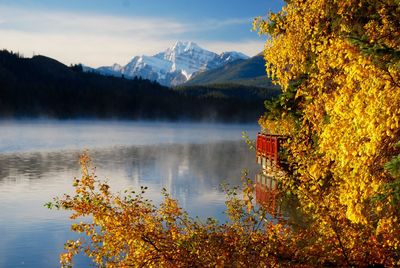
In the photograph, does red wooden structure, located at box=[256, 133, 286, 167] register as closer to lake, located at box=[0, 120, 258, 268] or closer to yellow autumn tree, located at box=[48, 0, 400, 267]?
lake, located at box=[0, 120, 258, 268]

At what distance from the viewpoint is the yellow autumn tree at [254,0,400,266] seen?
9727mm

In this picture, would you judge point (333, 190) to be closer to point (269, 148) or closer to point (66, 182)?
point (269, 148)

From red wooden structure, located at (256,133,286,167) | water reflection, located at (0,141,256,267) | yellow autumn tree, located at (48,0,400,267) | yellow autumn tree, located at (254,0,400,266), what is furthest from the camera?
red wooden structure, located at (256,133,286,167)

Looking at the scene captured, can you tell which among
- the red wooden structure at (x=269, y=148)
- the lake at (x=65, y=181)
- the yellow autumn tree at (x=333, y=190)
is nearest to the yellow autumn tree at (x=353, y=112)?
the yellow autumn tree at (x=333, y=190)

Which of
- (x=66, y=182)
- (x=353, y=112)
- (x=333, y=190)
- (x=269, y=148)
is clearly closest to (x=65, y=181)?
(x=66, y=182)

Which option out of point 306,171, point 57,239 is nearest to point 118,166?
point 57,239

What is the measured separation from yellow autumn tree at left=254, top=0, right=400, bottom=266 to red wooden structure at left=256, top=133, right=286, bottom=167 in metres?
28.9

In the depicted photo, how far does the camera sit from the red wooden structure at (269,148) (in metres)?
47.7

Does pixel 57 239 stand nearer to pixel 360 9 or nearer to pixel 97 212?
pixel 97 212

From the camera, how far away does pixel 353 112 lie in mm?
10000

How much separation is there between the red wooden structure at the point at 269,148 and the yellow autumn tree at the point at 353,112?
28.9m

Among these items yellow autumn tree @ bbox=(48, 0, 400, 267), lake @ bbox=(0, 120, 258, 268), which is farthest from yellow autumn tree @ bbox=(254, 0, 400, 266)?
lake @ bbox=(0, 120, 258, 268)

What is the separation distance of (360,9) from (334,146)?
6038 millimetres

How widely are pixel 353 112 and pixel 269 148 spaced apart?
40.8 metres
